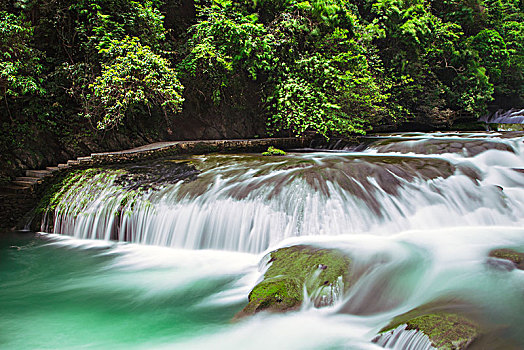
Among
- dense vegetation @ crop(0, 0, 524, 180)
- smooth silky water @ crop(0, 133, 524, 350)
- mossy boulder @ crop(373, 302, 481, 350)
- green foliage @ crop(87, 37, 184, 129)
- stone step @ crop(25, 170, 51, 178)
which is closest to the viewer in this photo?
mossy boulder @ crop(373, 302, 481, 350)

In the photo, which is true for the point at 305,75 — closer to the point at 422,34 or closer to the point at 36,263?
the point at 422,34

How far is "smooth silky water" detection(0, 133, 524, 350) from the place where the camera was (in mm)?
3195

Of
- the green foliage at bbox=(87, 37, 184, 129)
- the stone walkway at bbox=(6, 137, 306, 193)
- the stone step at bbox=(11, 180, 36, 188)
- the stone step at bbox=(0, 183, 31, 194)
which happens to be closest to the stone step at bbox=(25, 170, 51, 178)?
the stone walkway at bbox=(6, 137, 306, 193)

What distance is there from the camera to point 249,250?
522 cm

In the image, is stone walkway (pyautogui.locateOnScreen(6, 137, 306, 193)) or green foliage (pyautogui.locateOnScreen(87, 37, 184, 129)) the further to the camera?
green foliage (pyautogui.locateOnScreen(87, 37, 184, 129))

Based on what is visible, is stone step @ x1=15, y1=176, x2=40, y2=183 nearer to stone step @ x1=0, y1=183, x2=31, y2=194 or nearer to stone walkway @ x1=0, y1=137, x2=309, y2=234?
stone walkway @ x1=0, y1=137, x2=309, y2=234

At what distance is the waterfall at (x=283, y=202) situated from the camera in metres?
5.36

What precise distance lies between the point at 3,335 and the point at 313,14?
11.2 m

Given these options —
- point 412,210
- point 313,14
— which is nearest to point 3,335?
point 412,210

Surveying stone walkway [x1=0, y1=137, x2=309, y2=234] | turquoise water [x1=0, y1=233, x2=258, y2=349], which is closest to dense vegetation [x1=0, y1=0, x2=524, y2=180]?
stone walkway [x1=0, y1=137, x2=309, y2=234]

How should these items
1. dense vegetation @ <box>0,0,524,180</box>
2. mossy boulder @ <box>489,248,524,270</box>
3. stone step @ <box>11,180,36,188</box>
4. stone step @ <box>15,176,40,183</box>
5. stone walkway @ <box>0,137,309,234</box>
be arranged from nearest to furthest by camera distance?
mossy boulder @ <box>489,248,524,270</box>, stone walkway @ <box>0,137,309,234</box>, stone step @ <box>11,180,36,188</box>, stone step @ <box>15,176,40,183</box>, dense vegetation @ <box>0,0,524,180</box>

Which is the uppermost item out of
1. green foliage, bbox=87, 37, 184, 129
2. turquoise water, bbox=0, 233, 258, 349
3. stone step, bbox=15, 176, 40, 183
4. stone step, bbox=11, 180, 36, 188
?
green foliage, bbox=87, 37, 184, 129

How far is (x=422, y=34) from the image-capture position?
48.3 feet

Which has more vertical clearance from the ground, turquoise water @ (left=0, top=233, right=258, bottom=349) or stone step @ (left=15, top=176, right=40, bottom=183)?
stone step @ (left=15, top=176, right=40, bottom=183)
